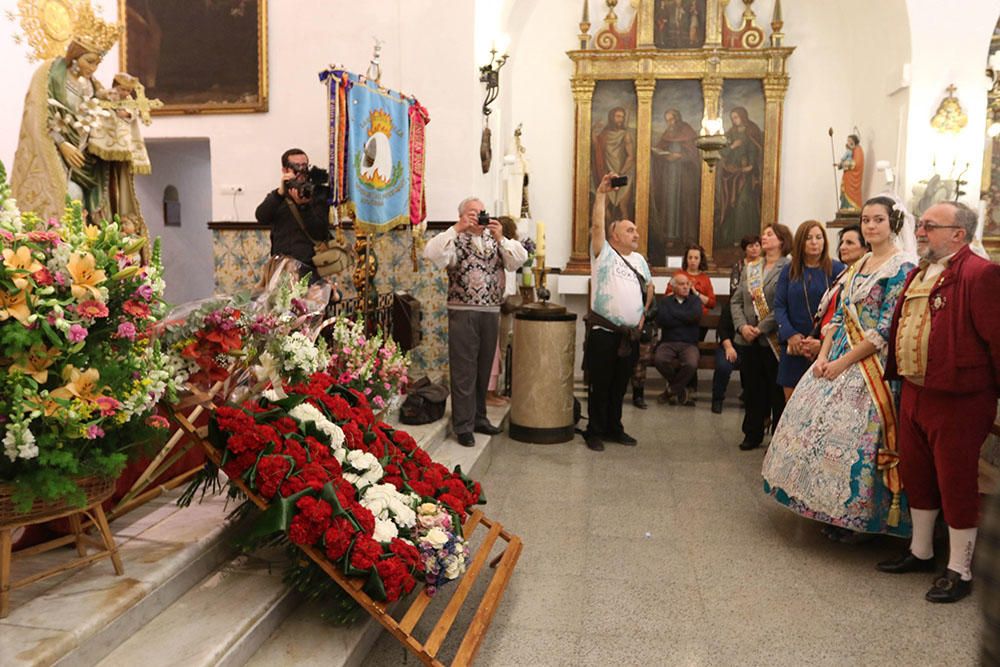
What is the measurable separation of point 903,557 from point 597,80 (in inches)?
284

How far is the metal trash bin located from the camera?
5977mm

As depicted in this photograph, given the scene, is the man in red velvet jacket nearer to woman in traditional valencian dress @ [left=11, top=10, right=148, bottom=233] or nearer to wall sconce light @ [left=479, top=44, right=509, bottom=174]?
woman in traditional valencian dress @ [left=11, top=10, right=148, bottom=233]

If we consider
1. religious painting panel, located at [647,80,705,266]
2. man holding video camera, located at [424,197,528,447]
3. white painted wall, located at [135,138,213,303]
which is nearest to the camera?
man holding video camera, located at [424,197,528,447]

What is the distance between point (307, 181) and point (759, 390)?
12.2ft

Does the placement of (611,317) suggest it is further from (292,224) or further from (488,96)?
(488,96)

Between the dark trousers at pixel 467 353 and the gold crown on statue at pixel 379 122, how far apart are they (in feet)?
4.89

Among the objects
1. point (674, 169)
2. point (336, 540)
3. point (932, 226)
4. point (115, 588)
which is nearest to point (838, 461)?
point (932, 226)

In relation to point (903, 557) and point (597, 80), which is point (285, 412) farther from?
point (597, 80)

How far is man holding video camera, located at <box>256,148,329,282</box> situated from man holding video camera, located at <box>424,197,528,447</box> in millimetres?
1020

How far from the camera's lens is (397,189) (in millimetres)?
6125

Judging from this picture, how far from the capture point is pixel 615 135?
381 inches

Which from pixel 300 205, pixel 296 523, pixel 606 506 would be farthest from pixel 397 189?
pixel 296 523

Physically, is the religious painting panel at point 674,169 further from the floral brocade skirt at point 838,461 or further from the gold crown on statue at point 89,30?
the gold crown on statue at point 89,30

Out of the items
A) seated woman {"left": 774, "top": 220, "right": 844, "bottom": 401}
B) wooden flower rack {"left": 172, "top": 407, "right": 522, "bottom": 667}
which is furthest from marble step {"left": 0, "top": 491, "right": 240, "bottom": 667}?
seated woman {"left": 774, "top": 220, "right": 844, "bottom": 401}
